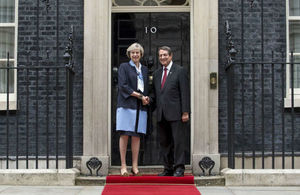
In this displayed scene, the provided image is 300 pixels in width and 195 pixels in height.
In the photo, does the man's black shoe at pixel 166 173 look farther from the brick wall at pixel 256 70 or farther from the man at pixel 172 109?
the brick wall at pixel 256 70

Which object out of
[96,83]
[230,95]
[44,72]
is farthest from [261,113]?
[44,72]

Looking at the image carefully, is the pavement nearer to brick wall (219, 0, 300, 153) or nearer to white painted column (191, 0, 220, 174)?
white painted column (191, 0, 220, 174)

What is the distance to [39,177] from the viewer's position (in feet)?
24.2

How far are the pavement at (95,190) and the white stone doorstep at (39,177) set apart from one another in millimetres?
148

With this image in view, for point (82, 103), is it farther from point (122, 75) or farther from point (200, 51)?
point (200, 51)

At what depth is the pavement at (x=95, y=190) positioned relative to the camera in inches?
266

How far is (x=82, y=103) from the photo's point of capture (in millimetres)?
8242

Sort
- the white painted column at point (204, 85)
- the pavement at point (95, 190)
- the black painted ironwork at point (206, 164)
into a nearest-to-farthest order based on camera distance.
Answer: the pavement at point (95, 190), the black painted ironwork at point (206, 164), the white painted column at point (204, 85)

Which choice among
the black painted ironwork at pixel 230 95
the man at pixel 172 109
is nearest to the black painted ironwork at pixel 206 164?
the black painted ironwork at pixel 230 95

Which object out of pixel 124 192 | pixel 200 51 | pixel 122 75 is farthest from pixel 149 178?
pixel 200 51

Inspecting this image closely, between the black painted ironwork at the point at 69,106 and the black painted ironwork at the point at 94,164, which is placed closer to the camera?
the black painted ironwork at the point at 69,106

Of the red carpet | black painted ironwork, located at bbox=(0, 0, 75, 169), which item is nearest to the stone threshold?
the red carpet

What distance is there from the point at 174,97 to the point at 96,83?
51.5 inches

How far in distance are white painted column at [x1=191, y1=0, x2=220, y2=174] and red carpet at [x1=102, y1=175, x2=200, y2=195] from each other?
782 millimetres
